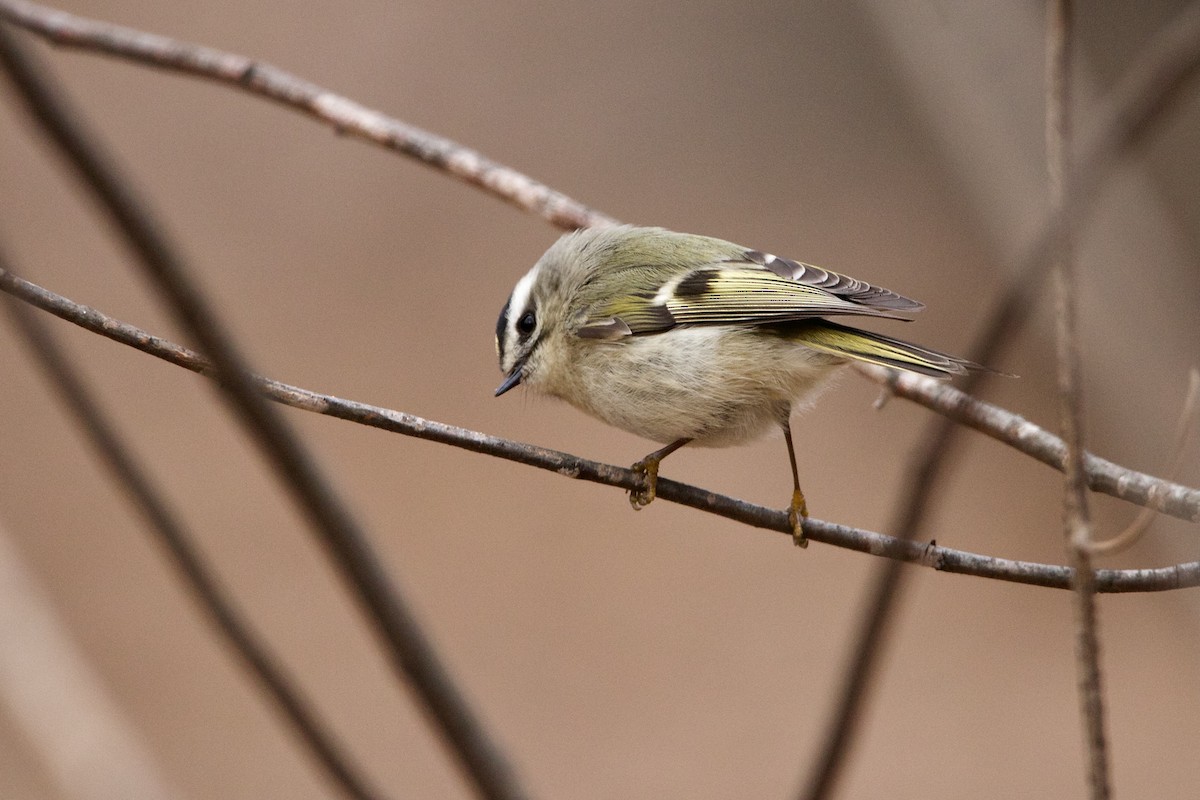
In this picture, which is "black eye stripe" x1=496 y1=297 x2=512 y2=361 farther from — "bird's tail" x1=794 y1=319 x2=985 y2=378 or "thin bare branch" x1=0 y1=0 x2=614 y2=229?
"bird's tail" x1=794 y1=319 x2=985 y2=378

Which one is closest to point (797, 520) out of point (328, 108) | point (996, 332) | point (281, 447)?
point (996, 332)

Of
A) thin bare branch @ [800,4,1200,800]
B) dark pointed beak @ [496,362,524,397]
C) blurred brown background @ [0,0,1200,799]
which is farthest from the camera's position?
blurred brown background @ [0,0,1200,799]

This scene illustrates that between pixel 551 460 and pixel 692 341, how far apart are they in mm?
580

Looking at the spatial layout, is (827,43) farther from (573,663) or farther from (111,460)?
(111,460)

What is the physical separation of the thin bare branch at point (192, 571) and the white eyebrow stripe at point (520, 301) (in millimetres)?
1356

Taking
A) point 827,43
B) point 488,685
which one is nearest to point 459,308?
point 488,685

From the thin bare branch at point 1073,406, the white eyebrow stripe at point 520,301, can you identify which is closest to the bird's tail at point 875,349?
the white eyebrow stripe at point 520,301

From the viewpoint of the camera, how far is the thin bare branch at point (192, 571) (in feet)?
1.65

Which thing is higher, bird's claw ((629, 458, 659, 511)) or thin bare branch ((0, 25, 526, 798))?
bird's claw ((629, 458, 659, 511))

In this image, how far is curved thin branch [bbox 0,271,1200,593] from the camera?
1078 millimetres

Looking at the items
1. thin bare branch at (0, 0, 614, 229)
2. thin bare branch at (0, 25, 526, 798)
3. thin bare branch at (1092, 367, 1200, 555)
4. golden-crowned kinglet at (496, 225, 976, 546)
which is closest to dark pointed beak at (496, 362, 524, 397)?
golden-crowned kinglet at (496, 225, 976, 546)

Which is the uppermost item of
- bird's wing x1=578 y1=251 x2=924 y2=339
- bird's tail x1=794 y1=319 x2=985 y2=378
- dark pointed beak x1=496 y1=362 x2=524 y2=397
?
bird's wing x1=578 y1=251 x2=924 y2=339

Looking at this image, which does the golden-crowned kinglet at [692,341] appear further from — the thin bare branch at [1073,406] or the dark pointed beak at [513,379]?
the thin bare branch at [1073,406]

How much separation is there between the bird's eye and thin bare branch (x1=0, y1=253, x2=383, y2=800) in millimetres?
1345
